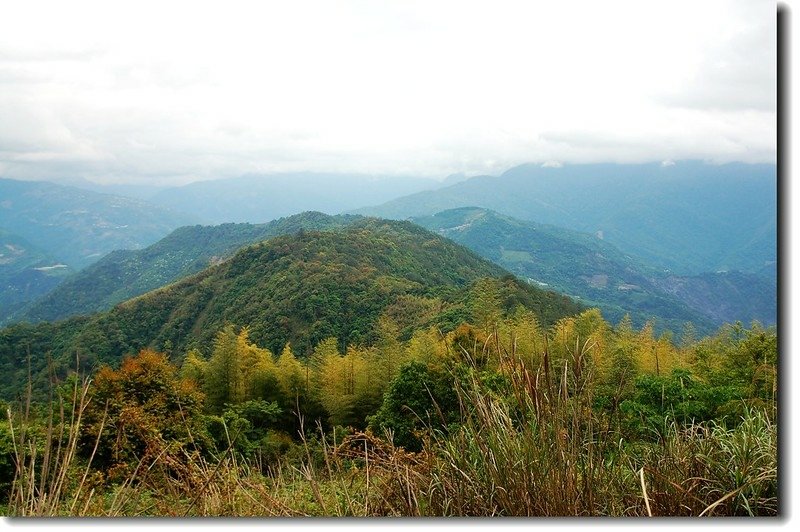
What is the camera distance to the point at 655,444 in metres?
2.21

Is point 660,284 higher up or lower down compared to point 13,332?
lower down

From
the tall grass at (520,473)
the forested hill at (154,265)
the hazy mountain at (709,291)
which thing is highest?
the tall grass at (520,473)

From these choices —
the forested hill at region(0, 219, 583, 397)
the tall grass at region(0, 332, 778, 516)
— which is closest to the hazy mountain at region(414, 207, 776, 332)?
the forested hill at region(0, 219, 583, 397)

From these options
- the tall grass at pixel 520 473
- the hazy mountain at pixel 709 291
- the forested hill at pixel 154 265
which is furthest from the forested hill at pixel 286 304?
the hazy mountain at pixel 709 291

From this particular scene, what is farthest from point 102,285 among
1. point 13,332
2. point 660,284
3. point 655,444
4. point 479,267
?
point 660,284

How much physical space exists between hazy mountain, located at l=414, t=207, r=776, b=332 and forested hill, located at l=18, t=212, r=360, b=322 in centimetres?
4233

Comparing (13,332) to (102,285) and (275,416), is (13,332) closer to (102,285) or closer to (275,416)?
(275,416)

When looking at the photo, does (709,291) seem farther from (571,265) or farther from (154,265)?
(154,265)

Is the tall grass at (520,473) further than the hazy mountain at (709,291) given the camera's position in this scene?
No

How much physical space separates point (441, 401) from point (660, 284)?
4028 inches

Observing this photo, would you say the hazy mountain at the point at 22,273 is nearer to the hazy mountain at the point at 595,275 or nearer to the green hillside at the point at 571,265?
the green hillside at the point at 571,265

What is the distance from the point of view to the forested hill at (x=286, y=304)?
95.0ft

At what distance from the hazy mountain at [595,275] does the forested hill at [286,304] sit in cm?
3774

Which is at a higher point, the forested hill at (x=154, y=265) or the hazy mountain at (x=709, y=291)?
the forested hill at (x=154, y=265)
